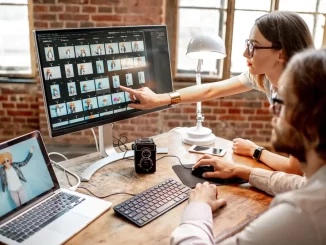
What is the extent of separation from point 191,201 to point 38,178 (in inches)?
19.9

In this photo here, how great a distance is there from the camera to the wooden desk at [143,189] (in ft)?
3.62

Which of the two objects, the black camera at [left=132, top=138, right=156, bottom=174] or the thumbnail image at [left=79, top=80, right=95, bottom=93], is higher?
the thumbnail image at [left=79, top=80, right=95, bottom=93]

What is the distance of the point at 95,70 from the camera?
152cm

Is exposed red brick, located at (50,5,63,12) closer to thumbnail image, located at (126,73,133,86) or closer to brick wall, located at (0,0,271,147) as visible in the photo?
brick wall, located at (0,0,271,147)

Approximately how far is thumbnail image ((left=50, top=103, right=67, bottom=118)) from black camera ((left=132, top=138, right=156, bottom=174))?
0.32 meters

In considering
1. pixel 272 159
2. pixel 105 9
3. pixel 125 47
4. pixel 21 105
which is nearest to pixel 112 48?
pixel 125 47

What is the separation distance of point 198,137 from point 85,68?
0.69m

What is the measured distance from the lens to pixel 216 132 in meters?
3.60

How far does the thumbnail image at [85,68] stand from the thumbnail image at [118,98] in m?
0.16

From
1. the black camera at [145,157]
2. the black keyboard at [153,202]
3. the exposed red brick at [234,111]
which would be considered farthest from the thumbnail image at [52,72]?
the exposed red brick at [234,111]

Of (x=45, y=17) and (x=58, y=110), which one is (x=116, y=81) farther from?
(x=45, y=17)

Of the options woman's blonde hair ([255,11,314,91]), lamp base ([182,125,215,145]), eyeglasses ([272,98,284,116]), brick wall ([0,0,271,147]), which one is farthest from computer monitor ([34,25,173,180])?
brick wall ([0,0,271,147])

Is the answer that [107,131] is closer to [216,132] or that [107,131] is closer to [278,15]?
[278,15]

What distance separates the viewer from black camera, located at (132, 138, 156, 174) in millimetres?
1516
